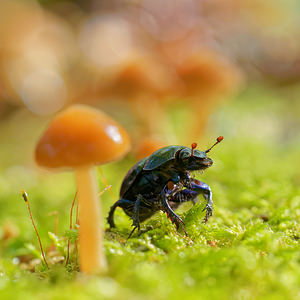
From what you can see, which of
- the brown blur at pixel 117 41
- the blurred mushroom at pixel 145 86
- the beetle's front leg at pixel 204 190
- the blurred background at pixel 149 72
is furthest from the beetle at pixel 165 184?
the brown blur at pixel 117 41

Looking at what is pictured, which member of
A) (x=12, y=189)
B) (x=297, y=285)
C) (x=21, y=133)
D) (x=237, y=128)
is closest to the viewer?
(x=297, y=285)

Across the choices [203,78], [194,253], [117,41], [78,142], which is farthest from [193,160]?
[117,41]

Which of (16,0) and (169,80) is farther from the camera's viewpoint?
(16,0)

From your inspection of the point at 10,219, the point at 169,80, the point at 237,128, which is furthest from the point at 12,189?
the point at 237,128

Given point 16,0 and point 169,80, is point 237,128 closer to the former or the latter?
point 169,80

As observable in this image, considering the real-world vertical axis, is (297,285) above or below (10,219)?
above

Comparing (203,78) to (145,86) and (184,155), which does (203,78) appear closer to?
(145,86)

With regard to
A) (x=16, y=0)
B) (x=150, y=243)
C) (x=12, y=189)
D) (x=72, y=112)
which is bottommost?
(x=12, y=189)

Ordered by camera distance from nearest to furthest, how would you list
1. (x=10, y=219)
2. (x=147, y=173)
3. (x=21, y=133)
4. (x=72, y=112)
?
(x=72, y=112)
(x=147, y=173)
(x=10, y=219)
(x=21, y=133)
